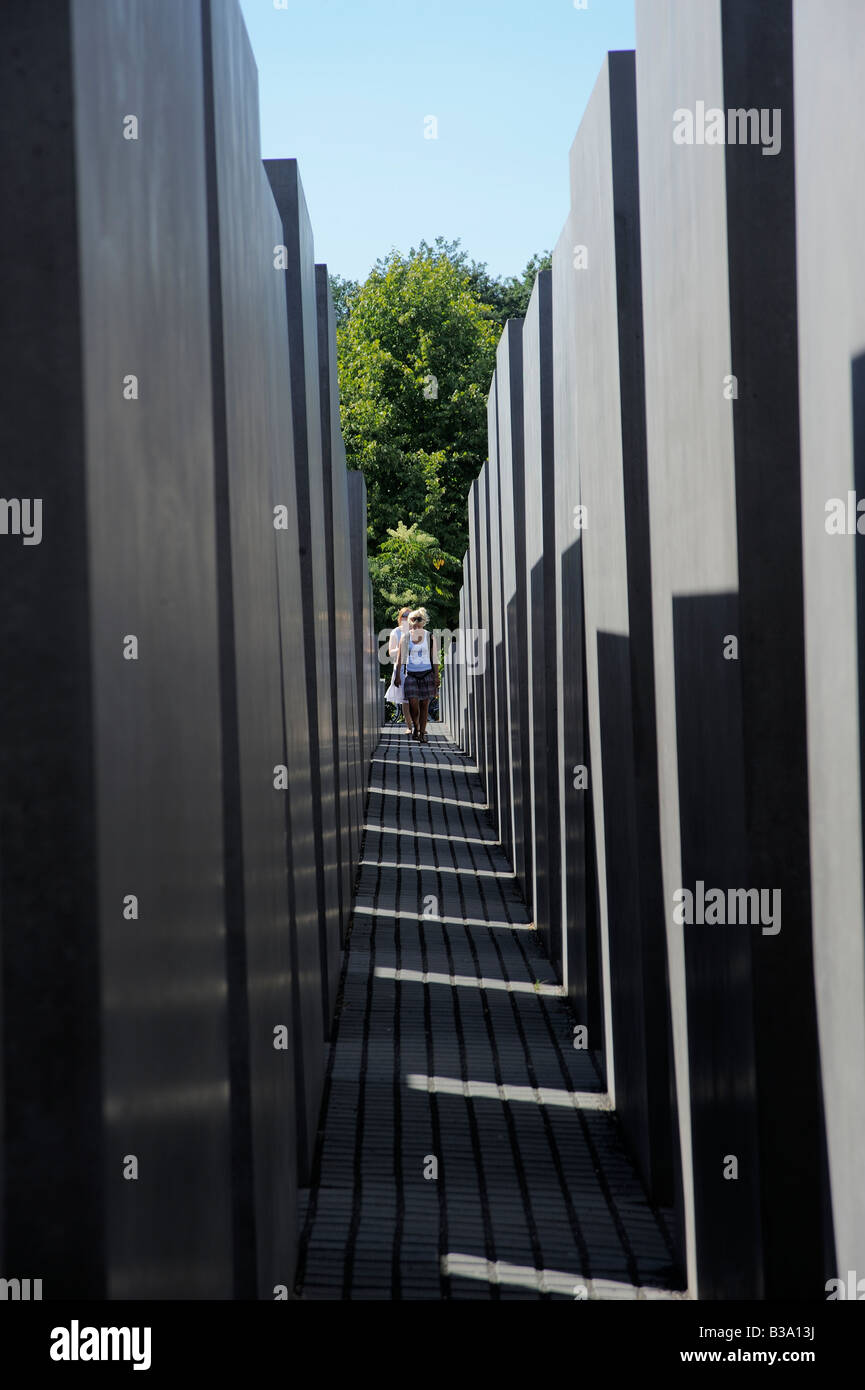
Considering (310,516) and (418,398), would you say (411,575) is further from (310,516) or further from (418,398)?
(310,516)

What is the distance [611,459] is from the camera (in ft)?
23.1

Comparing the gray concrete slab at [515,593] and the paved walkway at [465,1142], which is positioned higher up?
the gray concrete slab at [515,593]

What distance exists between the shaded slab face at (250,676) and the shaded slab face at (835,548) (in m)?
1.52

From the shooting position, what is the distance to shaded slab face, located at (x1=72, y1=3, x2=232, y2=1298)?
228cm

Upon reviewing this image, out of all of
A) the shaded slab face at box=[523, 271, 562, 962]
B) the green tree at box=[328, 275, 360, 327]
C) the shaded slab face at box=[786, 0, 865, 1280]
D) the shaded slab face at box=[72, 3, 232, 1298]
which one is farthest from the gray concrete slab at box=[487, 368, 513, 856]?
the green tree at box=[328, 275, 360, 327]

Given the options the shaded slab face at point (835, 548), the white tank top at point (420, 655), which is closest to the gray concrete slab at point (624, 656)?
the shaded slab face at point (835, 548)

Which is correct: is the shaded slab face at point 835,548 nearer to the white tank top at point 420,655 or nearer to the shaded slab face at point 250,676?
the shaded slab face at point 250,676

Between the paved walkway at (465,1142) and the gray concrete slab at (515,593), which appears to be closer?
the paved walkway at (465,1142)

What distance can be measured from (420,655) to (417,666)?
Answer: 472 millimetres

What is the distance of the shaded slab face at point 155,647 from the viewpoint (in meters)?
2.28

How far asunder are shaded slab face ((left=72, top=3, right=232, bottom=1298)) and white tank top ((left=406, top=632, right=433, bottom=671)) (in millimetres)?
19590

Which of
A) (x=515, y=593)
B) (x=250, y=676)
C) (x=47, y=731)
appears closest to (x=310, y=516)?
(x=250, y=676)

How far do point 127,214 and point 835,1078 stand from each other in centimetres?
255
